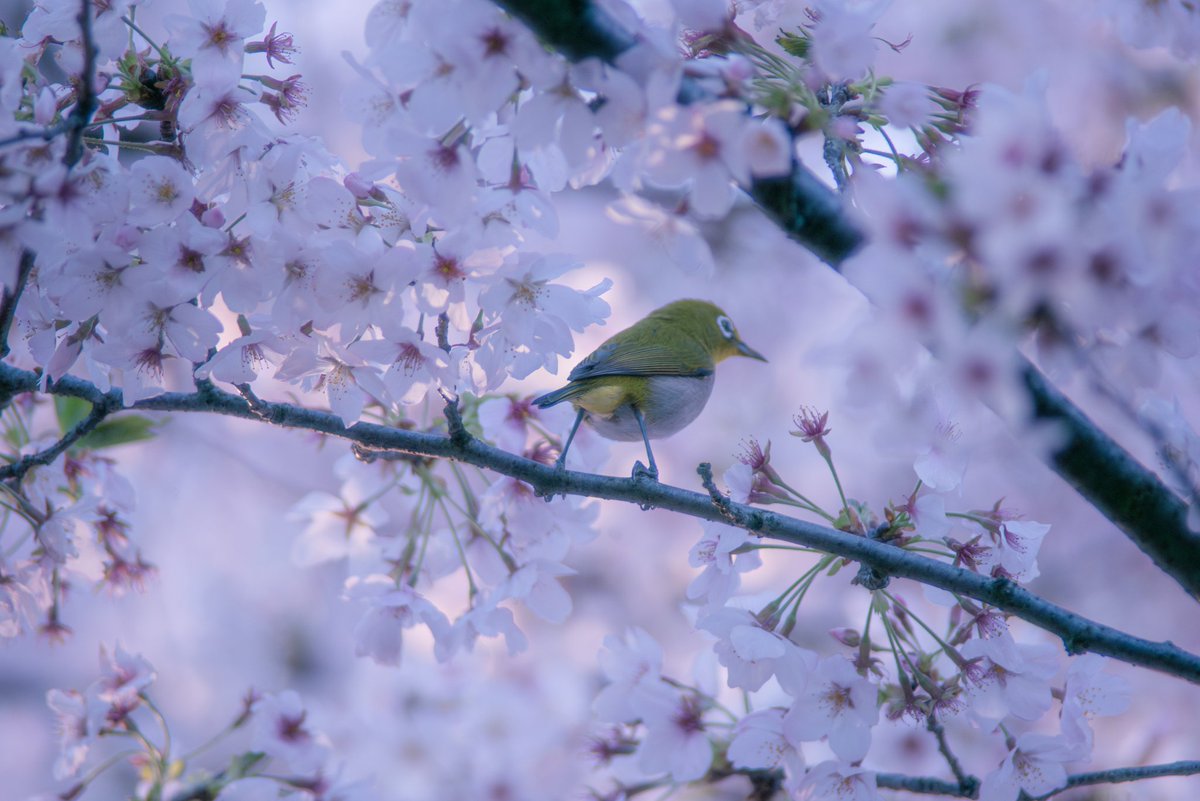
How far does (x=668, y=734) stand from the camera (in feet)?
8.36

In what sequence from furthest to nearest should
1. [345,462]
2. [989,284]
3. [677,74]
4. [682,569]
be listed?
[682,569] → [345,462] → [677,74] → [989,284]

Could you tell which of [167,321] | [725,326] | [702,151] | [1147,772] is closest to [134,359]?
[167,321]

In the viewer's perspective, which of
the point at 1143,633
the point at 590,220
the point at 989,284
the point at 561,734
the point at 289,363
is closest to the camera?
the point at 989,284

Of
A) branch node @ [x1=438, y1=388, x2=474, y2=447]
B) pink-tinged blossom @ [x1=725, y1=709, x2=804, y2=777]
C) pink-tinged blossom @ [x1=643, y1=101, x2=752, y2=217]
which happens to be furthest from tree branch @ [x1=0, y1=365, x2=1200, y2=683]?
pink-tinged blossom @ [x1=643, y1=101, x2=752, y2=217]

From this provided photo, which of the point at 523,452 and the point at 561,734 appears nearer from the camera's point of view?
the point at 523,452

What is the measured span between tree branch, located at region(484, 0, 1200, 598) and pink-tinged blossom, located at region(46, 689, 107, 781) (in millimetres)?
2229

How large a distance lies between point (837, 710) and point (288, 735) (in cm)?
155

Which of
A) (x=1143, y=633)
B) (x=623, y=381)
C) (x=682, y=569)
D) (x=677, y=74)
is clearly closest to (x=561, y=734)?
(x=682, y=569)

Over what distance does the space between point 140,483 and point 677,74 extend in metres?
8.96

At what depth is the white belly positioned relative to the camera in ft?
10.2

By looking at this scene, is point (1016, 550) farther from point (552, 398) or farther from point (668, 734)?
point (552, 398)

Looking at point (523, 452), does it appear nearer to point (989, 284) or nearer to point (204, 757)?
point (989, 284)

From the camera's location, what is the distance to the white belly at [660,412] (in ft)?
10.2

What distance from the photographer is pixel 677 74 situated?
4.54 feet
